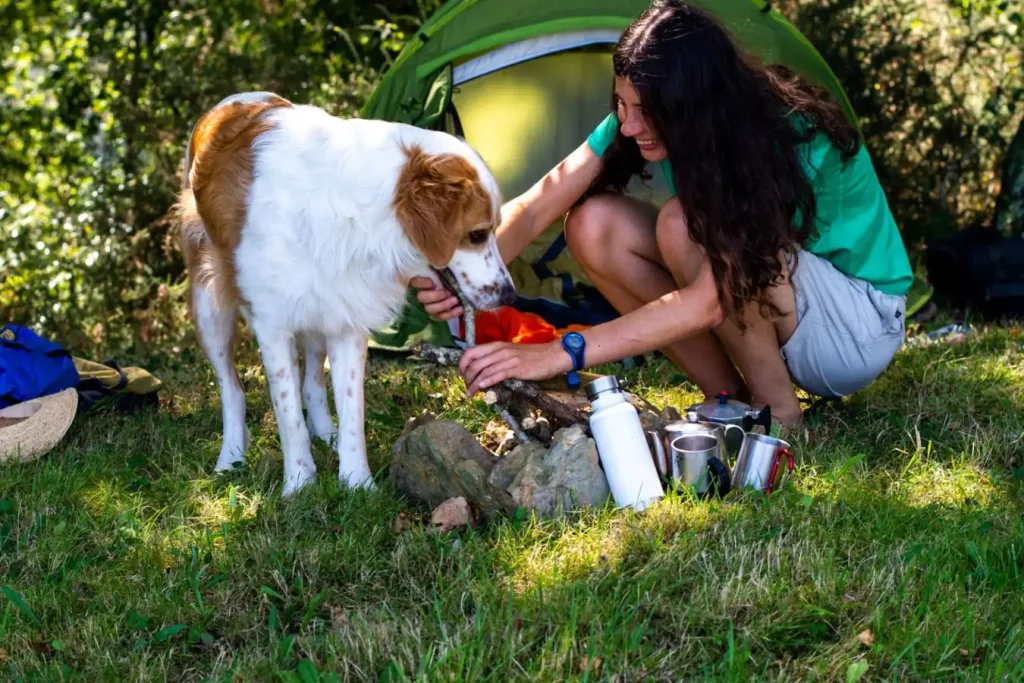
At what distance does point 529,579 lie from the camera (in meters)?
2.25

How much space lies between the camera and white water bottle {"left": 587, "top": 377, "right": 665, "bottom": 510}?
2.52 metres

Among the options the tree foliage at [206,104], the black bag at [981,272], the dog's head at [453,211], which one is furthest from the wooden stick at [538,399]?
the tree foliage at [206,104]

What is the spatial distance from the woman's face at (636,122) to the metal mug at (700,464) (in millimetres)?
783

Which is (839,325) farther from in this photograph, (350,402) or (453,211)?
(350,402)

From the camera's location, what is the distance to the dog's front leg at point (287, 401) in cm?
293

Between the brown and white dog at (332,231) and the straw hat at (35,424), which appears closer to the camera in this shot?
the brown and white dog at (332,231)

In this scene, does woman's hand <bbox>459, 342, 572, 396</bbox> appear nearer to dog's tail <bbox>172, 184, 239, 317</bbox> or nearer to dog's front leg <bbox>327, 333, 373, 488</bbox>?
dog's front leg <bbox>327, 333, 373, 488</bbox>

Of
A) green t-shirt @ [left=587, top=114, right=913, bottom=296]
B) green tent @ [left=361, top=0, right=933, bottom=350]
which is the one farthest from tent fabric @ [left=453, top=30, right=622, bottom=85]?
green t-shirt @ [left=587, top=114, right=913, bottom=296]

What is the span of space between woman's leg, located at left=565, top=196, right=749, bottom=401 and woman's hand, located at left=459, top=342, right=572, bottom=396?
0.51m

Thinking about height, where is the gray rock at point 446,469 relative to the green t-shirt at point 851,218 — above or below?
below

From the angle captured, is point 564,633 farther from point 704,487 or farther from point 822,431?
point 822,431

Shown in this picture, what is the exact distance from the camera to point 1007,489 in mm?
2711

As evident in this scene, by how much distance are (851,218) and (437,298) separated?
1.19 meters

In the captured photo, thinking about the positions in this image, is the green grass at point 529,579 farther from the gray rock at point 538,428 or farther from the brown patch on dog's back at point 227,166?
the brown patch on dog's back at point 227,166
